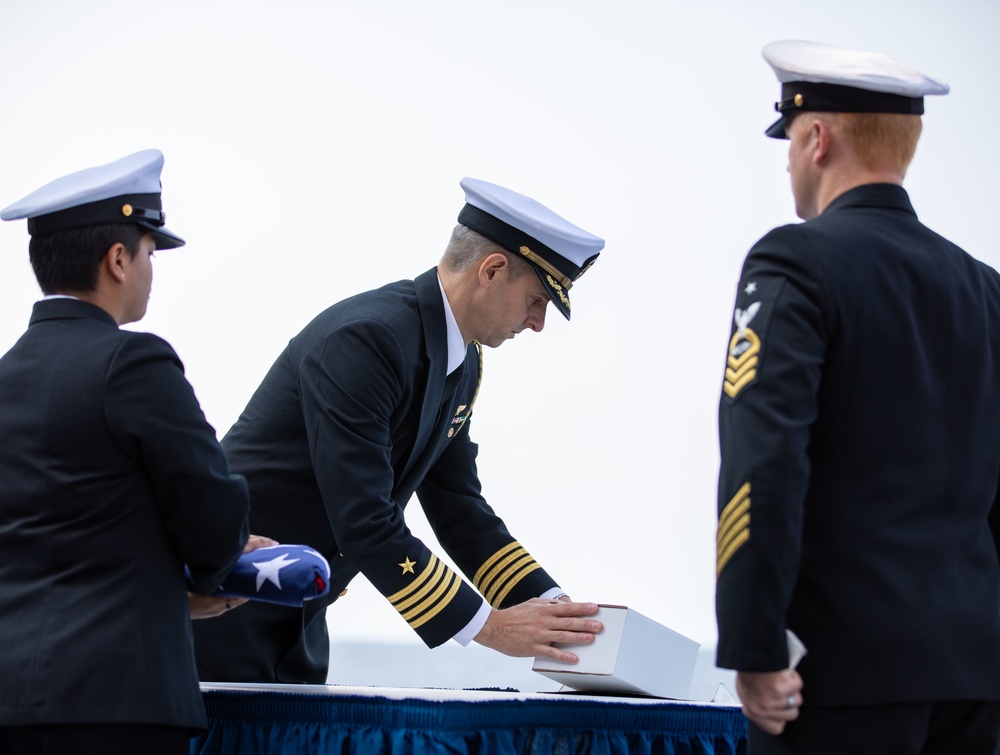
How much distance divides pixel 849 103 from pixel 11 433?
3.38 ft

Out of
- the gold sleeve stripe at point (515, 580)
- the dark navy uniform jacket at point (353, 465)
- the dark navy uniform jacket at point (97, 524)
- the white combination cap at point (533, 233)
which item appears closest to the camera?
the dark navy uniform jacket at point (97, 524)

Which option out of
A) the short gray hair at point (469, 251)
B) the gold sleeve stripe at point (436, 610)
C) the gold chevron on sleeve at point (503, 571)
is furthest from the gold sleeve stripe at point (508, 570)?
the short gray hair at point (469, 251)

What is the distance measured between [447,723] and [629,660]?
0.28m

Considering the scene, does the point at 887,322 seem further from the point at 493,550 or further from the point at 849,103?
the point at 493,550

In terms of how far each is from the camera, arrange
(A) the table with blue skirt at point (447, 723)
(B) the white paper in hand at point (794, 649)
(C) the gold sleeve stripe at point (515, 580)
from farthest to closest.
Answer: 1. (C) the gold sleeve stripe at point (515, 580)
2. (A) the table with blue skirt at point (447, 723)
3. (B) the white paper in hand at point (794, 649)

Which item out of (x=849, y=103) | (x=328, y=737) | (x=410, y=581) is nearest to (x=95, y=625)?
(x=328, y=737)

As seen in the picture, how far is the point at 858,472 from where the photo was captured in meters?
1.21

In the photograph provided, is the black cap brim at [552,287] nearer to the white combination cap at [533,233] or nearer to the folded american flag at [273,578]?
the white combination cap at [533,233]

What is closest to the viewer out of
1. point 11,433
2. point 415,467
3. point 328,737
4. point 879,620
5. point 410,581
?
point 879,620

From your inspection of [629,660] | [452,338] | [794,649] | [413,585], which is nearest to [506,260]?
[452,338]

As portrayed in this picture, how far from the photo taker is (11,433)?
1324mm

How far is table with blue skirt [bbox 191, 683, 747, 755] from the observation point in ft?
5.49

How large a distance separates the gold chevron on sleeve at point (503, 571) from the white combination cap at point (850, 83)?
105 centimetres

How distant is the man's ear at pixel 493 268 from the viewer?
199 centimetres
